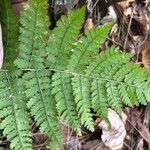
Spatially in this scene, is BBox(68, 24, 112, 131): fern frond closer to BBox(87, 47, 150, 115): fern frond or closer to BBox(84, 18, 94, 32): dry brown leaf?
BBox(87, 47, 150, 115): fern frond

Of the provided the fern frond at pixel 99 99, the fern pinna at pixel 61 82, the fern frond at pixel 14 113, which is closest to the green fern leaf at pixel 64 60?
the fern pinna at pixel 61 82

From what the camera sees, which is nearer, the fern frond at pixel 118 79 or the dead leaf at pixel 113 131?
the fern frond at pixel 118 79

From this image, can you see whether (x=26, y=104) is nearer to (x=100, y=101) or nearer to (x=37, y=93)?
(x=37, y=93)

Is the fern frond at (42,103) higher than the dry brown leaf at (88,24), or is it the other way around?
the dry brown leaf at (88,24)

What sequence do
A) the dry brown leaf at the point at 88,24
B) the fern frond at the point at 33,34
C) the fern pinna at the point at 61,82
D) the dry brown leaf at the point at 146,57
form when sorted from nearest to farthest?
the fern frond at the point at 33,34, the fern pinna at the point at 61,82, the dry brown leaf at the point at 88,24, the dry brown leaf at the point at 146,57

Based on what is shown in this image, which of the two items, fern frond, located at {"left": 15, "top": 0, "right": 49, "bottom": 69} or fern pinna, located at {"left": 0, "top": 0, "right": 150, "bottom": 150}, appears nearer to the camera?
fern frond, located at {"left": 15, "top": 0, "right": 49, "bottom": 69}

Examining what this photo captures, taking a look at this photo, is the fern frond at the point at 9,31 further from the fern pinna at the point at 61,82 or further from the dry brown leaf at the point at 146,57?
the dry brown leaf at the point at 146,57

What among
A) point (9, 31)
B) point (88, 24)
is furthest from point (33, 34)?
point (88, 24)

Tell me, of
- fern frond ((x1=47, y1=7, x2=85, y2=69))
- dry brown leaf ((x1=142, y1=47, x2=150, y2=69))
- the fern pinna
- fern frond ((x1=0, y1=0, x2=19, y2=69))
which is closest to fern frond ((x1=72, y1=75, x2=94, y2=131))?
the fern pinna
